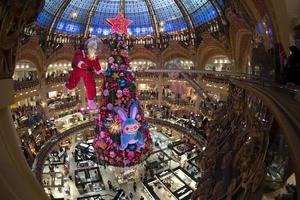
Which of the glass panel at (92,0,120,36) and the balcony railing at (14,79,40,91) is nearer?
the balcony railing at (14,79,40,91)

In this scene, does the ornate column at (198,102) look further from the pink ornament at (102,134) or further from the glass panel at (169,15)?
the pink ornament at (102,134)

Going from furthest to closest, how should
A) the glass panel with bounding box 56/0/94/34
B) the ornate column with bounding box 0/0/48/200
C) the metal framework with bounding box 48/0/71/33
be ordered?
the glass panel with bounding box 56/0/94/34
the metal framework with bounding box 48/0/71/33
the ornate column with bounding box 0/0/48/200

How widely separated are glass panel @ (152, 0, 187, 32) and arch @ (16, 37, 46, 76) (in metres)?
15.9

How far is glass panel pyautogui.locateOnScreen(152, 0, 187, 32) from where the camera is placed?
34375 millimetres

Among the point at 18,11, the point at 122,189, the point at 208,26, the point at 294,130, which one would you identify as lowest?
the point at 122,189

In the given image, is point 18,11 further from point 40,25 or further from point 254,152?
point 40,25

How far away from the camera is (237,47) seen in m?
24.4

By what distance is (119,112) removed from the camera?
1625 centimetres

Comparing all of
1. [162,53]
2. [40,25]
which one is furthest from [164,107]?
[40,25]

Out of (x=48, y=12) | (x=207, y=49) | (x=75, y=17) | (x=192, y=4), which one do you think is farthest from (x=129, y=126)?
(x=75, y=17)

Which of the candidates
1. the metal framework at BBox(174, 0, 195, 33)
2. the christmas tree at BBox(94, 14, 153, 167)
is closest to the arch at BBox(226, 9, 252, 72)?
the metal framework at BBox(174, 0, 195, 33)

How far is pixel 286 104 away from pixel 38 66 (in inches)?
1284

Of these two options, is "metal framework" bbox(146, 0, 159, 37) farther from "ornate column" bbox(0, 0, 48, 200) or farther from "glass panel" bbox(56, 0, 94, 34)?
"ornate column" bbox(0, 0, 48, 200)

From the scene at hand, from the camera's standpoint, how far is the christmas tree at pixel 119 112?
16516mm
